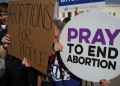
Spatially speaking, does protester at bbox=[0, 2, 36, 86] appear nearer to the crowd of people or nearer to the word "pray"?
the crowd of people

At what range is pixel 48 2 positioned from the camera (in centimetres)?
69

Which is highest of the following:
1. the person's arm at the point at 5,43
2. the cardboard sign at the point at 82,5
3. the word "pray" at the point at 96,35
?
the cardboard sign at the point at 82,5

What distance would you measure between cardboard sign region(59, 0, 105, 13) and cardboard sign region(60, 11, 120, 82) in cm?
45

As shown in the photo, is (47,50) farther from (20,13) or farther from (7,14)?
(7,14)

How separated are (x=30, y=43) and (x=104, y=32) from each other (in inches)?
25.6

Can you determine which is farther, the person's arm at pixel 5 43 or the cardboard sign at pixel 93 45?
the person's arm at pixel 5 43

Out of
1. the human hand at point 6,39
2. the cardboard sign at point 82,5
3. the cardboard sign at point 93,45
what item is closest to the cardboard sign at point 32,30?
the human hand at point 6,39

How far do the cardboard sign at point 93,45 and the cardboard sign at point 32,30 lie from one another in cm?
16

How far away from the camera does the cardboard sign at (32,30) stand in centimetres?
71

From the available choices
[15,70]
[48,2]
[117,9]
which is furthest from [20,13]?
[117,9]

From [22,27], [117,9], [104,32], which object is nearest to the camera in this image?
[104,32]

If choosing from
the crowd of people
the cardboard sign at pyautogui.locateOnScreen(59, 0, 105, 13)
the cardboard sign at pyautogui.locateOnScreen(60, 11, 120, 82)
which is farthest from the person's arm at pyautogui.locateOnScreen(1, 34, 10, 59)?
the cardboard sign at pyautogui.locateOnScreen(59, 0, 105, 13)

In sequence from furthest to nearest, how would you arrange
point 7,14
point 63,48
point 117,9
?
point 117,9 → point 7,14 → point 63,48

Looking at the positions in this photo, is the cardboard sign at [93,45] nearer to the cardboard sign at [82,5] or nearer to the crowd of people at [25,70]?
the crowd of people at [25,70]
